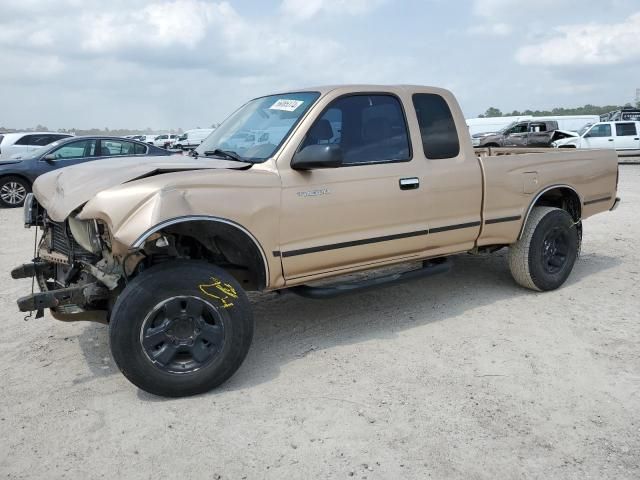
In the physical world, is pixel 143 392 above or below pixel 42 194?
below

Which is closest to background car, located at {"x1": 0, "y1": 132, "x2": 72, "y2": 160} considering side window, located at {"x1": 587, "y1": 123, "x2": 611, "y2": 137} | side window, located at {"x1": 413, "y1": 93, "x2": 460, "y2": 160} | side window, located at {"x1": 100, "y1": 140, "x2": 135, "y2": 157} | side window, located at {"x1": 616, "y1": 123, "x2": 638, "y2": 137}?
side window, located at {"x1": 100, "y1": 140, "x2": 135, "y2": 157}

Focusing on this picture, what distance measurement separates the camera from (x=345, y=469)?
288 centimetres

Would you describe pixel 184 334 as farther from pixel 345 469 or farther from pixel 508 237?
pixel 508 237

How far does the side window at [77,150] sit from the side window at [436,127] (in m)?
9.53

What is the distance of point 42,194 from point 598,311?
15.2ft

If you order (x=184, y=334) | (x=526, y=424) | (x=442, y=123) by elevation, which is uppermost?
(x=442, y=123)

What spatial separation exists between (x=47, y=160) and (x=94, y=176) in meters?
9.72

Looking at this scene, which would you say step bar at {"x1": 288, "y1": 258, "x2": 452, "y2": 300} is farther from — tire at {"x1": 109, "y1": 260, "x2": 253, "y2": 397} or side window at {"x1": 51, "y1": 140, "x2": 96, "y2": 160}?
side window at {"x1": 51, "y1": 140, "x2": 96, "y2": 160}

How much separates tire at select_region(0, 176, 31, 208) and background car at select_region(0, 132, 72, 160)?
4.31m

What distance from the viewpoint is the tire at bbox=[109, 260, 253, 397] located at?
3457 millimetres

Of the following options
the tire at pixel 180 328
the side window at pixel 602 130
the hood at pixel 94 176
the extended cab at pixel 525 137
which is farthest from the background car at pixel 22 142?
the side window at pixel 602 130

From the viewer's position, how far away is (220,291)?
3.67 metres

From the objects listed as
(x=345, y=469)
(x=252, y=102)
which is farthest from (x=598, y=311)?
(x=252, y=102)

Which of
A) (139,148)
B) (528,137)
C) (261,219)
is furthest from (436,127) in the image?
(528,137)
